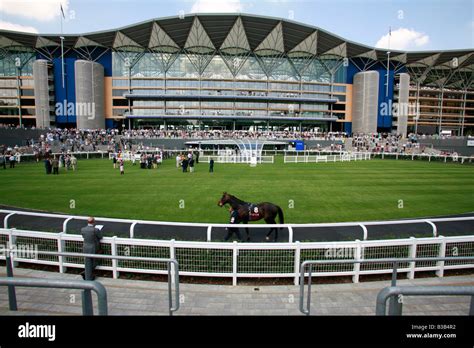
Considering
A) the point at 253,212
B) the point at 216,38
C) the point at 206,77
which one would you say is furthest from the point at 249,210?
the point at 206,77

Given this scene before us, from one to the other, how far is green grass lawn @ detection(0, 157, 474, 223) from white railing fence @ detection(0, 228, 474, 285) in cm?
416

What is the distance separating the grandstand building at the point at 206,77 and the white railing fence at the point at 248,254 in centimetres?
6486

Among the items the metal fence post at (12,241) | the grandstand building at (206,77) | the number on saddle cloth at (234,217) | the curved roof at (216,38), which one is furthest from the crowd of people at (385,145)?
the metal fence post at (12,241)

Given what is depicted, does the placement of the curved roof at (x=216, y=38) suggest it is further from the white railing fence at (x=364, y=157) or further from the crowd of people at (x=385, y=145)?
the white railing fence at (x=364, y=157)

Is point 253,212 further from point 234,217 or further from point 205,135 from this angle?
point 205,135

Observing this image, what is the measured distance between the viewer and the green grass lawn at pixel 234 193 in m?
12.4

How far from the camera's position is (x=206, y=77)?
239ft

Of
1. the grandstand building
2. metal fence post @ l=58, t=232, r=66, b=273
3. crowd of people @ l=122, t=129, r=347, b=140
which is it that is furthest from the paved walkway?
the grandstand building

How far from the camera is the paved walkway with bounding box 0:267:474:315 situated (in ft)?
15.9

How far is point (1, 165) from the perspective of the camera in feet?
92.5
